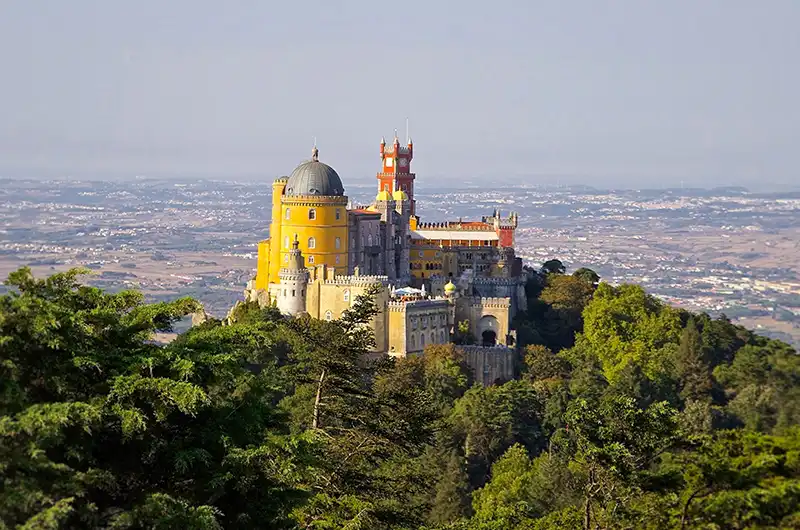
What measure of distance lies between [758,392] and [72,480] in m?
48.5

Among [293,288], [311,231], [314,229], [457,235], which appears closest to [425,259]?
[457,235]

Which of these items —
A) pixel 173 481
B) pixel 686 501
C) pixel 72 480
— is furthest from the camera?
pixel 686 501

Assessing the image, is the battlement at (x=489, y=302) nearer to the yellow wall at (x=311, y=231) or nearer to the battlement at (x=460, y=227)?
the yellow wall at (x=311, y=231)

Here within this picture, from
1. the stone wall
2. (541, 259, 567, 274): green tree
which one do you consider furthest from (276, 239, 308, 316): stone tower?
(541, 259, 567, 274): green tree

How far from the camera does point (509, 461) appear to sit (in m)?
56.9

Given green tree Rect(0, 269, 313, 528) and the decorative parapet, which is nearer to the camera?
green tree Rect(0, 269, 313, 528)

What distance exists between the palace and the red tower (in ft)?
31.0

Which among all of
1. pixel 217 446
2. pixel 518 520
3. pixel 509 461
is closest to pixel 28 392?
pixel 217 446

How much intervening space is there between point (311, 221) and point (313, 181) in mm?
2138

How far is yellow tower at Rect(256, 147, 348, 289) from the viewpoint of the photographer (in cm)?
6812

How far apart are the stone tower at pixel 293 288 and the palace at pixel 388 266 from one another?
0.05 meters

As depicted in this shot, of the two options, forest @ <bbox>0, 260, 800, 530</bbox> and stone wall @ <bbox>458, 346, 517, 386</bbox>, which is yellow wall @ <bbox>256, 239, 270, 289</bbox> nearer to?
stone wall @ <bbox>458, 346, 517, 386</bbox>

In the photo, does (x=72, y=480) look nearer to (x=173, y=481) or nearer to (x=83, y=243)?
(x=173, y=481)

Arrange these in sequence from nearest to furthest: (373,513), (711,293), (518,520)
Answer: (373,513) < (518,520) < (711,293)
